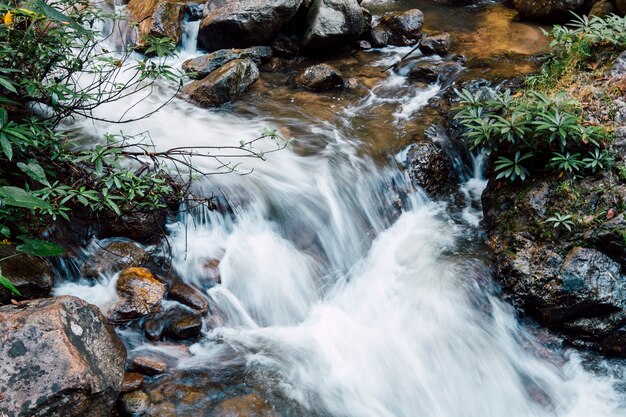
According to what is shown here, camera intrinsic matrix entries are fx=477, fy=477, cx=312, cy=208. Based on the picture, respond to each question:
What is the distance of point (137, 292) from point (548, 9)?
9032mm

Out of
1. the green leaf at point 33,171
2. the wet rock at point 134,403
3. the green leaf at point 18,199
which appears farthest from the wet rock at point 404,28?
the green leaf at point 18,199

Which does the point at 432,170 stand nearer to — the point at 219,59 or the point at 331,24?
the point at 331,24

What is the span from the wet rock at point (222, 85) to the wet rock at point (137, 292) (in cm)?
333

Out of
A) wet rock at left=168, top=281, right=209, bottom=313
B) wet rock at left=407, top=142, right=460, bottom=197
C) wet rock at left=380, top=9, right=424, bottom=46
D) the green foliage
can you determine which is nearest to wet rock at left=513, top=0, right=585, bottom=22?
wet rock at left=380, top=9, right=424, bottom=46

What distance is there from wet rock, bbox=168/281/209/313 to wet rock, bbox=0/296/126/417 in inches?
42.9

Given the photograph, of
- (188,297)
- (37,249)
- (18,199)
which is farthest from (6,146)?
(188,297)

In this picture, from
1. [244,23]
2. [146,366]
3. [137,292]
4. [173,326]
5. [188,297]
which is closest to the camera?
[146,366]

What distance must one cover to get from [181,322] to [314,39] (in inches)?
229

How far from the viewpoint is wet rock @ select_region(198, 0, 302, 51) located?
8.12 metres

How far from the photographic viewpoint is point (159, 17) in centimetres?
839

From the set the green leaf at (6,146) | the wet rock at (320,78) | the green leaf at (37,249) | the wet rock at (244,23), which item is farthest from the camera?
the wet rock at (244,23)

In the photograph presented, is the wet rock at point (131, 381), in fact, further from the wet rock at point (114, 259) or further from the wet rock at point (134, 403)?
the wet rock at point (114, 259)

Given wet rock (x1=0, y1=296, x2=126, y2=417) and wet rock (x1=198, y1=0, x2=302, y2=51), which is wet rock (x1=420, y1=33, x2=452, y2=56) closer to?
wet rock (x1=198, y1=0, x2=302, y2=51)

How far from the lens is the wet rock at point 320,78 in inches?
295
